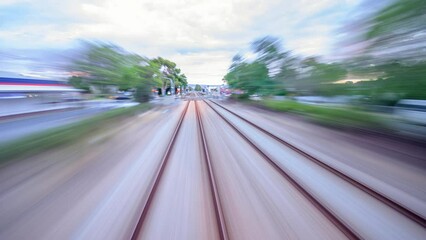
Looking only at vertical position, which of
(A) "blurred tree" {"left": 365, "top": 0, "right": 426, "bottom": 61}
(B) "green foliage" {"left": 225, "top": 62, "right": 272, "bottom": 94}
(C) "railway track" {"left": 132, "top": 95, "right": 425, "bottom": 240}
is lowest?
(C) "railway track" {"left": 132, "top": 95, "right": 425, "bottom": 240}

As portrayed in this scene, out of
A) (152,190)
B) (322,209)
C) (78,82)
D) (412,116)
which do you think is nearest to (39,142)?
(152,190)

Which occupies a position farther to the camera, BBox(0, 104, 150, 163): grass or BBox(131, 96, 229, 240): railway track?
BBox(0, 104, 150, 163): grass

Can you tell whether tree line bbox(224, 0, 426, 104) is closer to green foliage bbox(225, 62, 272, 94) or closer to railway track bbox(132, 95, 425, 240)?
railway track bbox(132, 95, 425, 240)

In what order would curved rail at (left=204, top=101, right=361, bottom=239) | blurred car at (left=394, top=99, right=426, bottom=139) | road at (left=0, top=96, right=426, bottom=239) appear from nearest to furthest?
1. curved rail at (left=204, top=101, right=361, bottom=239)
2. road at (left=0, top=96, right=426, bottom=239)
3. blurred car at (left=394, top=99, right=426, bottom=139)

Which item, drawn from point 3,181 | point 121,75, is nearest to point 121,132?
point 3,181

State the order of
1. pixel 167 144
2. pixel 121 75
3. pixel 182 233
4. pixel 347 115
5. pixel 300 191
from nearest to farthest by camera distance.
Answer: pixel 182 233, pixel 300 191, pixel 167 144, pixel 347 115, pixel 121 75

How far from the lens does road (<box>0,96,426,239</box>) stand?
2504 millimetres

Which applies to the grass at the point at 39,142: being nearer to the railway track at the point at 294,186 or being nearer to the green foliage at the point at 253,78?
the railway track at the point at 294,186

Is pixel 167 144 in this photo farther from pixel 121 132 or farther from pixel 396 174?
pixel 396 174

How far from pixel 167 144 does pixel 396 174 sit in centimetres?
576

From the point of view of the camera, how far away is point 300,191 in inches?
134

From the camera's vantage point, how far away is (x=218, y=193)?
11.0 feet

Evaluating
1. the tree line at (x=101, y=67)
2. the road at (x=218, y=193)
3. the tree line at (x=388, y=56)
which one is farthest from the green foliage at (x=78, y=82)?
the tree line at (x=388, y=56)

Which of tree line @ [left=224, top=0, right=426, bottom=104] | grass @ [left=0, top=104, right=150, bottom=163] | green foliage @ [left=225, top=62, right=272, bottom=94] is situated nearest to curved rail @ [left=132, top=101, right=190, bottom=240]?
grass @ [left=0, top=104, right=150, bottom=163]
